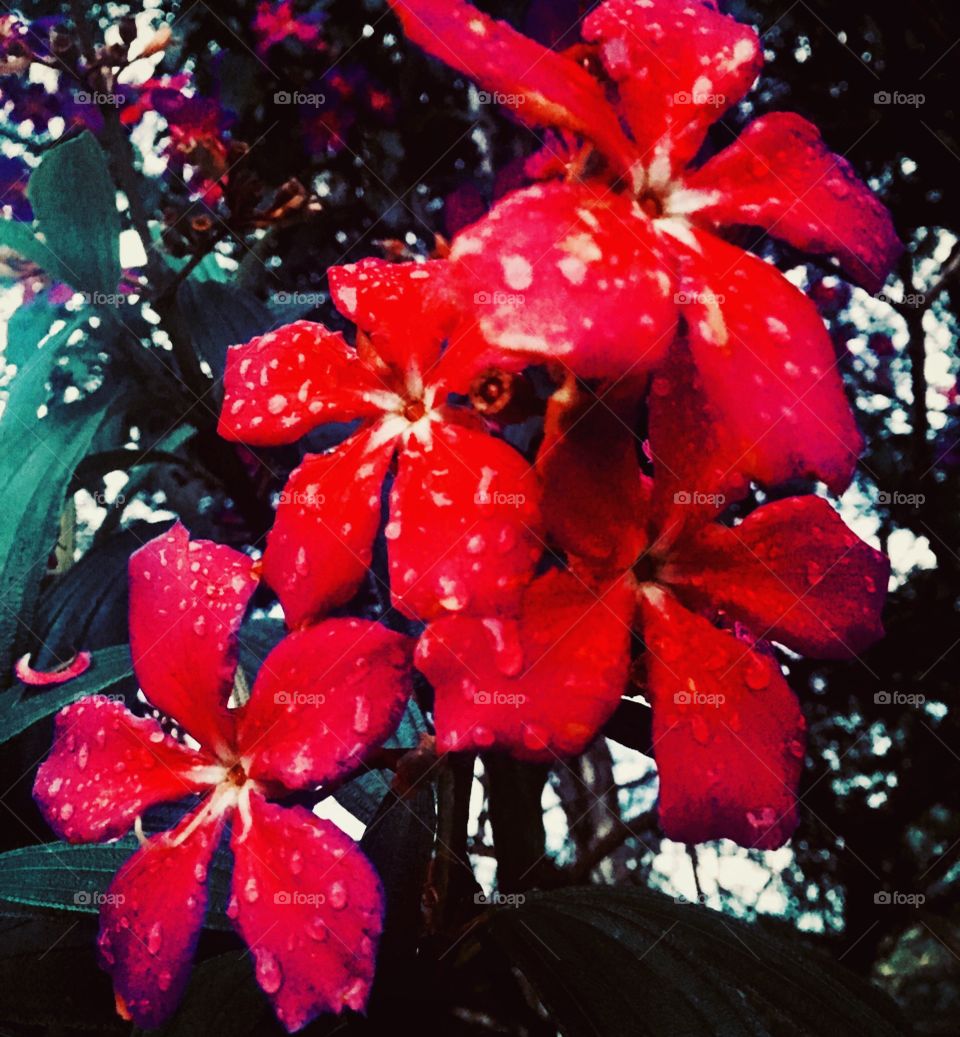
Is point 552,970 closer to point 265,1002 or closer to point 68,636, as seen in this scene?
point 265,1002

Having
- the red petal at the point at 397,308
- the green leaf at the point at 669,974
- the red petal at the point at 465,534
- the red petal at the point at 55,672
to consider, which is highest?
the red petal at the point at 397,308

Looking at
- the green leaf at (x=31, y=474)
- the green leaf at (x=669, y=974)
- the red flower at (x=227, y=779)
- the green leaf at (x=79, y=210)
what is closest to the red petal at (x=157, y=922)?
the red flower at (x=227, y=779)

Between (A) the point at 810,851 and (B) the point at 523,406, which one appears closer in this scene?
(B) the point at 523,406

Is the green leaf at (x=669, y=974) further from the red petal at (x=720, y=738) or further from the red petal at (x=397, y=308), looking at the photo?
the red petal at (x=397, y=308)

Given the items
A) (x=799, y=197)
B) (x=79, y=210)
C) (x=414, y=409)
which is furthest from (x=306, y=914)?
(x=79, y=210)

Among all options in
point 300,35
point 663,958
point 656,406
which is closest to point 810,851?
point 663,958


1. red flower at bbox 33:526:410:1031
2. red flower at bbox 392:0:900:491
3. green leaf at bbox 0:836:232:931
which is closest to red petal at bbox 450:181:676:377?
red flower at bbox 392:0:900:491
